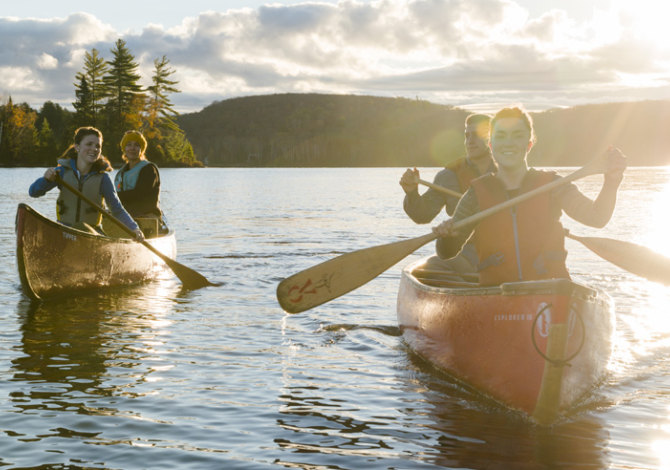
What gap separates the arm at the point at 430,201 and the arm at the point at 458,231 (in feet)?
0.87

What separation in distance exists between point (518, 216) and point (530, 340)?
3.01 feet

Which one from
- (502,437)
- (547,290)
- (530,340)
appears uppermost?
(547,290)

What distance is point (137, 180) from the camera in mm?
10547

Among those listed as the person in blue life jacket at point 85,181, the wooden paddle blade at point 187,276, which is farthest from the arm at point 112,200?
the wooden paddle blade at point 187,276

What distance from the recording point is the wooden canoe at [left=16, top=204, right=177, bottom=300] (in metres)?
8.06

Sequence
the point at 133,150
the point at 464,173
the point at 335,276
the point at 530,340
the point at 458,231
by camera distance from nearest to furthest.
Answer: the point at 530,340
the point at 458,231
the point at 335,276
the point at 464,173
the point at 133,150

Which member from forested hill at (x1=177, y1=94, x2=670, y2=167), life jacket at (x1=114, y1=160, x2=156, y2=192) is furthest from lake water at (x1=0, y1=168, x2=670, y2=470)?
forested hill at (x1=177, y1=94, x2=670, y2=167)

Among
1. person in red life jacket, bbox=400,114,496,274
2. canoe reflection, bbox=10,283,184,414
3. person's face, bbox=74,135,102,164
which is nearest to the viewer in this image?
canoe reflection, bbox=10,283,184,414

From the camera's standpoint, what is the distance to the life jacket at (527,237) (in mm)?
5039

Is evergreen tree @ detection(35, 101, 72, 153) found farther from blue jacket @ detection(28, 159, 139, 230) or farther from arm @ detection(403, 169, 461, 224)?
arm @ detection(403, 169, 461, 224)

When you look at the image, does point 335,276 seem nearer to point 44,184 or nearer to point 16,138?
point 44,184

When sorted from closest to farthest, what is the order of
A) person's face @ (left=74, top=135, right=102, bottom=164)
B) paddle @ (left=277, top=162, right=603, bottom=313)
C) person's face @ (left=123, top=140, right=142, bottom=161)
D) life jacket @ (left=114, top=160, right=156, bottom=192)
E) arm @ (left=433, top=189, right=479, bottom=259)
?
arm @ (left=433, top=189, right=479, bottom=259) → paddle @ (left=277, top=162, right=603, bottom=313) → person's face @ (left=74, top=135, right=102, bottom=164) → person's face @ (left=123, top=140, right=142, bottom=161) → life jacket @ (left=114, top=160, right=156, bottom=192)

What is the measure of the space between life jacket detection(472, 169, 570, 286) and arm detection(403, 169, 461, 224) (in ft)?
2.69

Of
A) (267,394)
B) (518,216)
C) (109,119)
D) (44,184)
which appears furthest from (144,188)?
(109,119)
